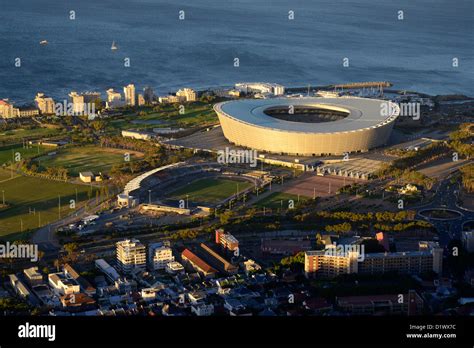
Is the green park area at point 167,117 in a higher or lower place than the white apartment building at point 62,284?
higher

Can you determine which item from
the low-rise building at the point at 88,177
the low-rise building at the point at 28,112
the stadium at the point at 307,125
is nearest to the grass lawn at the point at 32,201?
the low-rise building at the point at 88,177

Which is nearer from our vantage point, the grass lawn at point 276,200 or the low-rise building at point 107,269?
the low-rise building at point 107,269

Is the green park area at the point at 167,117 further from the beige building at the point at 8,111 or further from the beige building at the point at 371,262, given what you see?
the beige building at the point at 371,262

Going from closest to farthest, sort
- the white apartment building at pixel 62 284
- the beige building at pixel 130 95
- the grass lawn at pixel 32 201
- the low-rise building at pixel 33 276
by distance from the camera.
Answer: the white apartment building at pixel 62 284, the low-rise building at pixel 33 276, the grass lawn at pixel 32 201, the beige building at pixel 130 95

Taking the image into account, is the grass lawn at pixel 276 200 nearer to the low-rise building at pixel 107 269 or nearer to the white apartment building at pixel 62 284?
the low-rise building at pixel 107 269

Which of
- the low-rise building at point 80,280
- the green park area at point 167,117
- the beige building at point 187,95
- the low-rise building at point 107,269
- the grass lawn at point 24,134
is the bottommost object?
the low-rise building at point 107,269

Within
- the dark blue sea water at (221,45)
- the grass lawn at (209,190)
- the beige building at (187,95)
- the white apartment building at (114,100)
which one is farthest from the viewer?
the dark blue sea water at (221,45)

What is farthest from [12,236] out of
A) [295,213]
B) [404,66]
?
[404,66]

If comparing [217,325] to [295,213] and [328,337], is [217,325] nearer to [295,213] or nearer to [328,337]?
[328,337]
